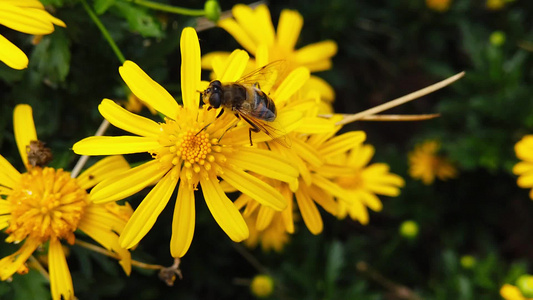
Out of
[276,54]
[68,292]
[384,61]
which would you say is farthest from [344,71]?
[68,292]

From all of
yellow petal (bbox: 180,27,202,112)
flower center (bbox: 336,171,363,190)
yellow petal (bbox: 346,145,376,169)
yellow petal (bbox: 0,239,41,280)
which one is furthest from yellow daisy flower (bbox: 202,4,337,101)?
yellow petal (bbox: 0,239,41,280)

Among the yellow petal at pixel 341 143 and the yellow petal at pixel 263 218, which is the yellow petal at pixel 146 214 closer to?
the yellow petal at pixel 263 218

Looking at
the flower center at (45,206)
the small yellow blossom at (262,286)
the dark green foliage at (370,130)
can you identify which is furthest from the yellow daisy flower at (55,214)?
the small yellow blossom at (262,286)

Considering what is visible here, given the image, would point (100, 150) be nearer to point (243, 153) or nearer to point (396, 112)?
point (243, 153)

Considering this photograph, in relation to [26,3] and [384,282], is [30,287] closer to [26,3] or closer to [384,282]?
[26,3]

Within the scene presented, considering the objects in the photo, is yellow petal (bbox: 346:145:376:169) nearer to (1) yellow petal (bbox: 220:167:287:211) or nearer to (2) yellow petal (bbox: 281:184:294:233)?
(2) yellow petal (bbox: 281:184:294:233)

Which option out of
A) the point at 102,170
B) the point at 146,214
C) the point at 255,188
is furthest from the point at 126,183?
the point at 255,188

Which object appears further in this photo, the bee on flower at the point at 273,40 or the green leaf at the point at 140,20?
the bee on flower at the point at 273,40
